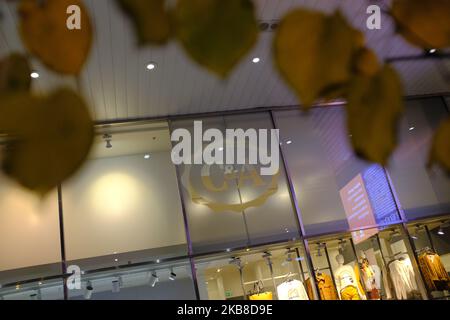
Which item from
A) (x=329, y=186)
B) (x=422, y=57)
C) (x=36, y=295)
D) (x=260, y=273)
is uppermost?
(x=329, y=186)

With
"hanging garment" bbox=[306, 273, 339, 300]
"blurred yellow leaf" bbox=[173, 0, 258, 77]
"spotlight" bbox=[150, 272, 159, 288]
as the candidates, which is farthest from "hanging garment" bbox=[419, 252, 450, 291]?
"blurred yellow leaf" bbox=[173, 0, 258, 77]

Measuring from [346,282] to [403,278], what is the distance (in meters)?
0.65

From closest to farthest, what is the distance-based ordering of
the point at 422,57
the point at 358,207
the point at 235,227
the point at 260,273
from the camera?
the point at 422,57
the point at 235,227
the point at 358,207
the point at 260,273

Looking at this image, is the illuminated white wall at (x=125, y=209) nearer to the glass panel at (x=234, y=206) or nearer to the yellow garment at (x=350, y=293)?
the glass panel at (x=234, y=206)

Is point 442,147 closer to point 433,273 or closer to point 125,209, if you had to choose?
point 125,209

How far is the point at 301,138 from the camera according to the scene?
5059 mm

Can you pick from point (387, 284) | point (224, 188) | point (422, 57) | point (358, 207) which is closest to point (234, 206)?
point (224, 188)

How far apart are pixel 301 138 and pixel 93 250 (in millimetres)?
2745

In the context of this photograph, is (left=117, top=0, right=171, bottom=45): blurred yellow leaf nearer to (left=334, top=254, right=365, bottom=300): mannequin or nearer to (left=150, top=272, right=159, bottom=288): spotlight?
(left=150, top=272, right=159, bottom=288): spotlight

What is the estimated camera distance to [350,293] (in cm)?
488

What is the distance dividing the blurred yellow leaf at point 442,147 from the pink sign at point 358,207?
422cm

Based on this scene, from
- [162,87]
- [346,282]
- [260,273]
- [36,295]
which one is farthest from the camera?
[346,282]

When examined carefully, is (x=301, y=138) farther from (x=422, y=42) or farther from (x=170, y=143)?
(x=422, y=42)
